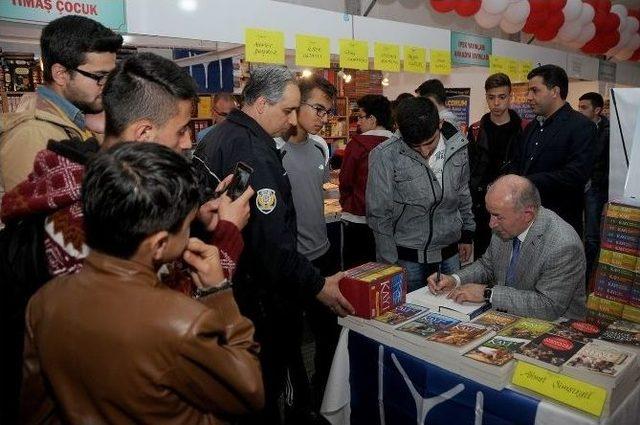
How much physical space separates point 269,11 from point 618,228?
208 cm

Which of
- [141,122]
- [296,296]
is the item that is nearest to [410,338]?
[296,296]

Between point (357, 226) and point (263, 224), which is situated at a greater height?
point (263, 224)

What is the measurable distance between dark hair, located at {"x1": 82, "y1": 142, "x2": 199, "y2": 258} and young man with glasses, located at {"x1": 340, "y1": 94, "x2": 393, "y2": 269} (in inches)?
100

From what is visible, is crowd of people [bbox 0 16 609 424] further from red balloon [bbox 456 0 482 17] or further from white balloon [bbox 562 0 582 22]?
white balloon [bbox 562 0 582 22]

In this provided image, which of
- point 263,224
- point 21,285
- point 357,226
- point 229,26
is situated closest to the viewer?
point 21,285

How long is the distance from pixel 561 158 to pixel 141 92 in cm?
Answer: 282

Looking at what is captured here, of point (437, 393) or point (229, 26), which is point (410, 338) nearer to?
point (437, 393)

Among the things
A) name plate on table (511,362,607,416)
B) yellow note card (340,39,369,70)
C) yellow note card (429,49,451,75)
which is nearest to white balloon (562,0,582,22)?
yellow note card (429,49,451,75)

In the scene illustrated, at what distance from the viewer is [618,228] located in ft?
5.81

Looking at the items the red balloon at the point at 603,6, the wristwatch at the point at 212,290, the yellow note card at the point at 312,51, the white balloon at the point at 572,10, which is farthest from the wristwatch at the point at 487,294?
the red balloon at the point at 603,6

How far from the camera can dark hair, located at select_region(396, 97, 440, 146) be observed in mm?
2420

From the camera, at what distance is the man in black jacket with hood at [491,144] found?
3748 mm

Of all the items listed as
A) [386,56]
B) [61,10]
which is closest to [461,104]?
[386,56]

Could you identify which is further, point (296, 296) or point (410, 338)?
point (296, 296)
